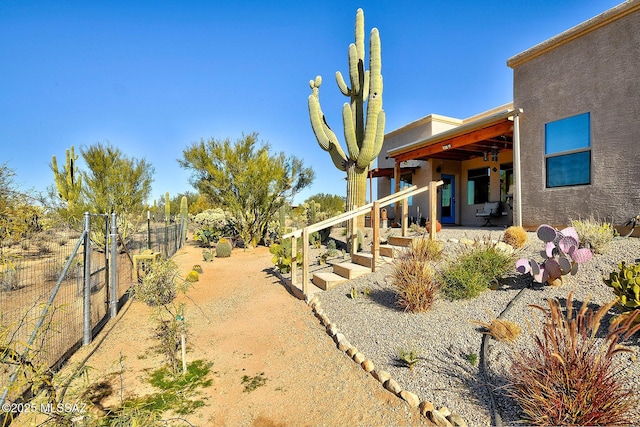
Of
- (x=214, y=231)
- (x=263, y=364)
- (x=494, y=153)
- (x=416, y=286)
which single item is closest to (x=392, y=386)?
(x=263, y=364)

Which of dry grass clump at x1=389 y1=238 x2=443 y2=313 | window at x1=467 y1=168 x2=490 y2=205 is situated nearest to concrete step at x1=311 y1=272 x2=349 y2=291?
dry grass clump at x1=389 y1=238 x2=443 y2=313

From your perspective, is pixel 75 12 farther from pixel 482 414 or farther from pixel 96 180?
pixel 482 414

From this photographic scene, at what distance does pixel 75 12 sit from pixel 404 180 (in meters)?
13.3

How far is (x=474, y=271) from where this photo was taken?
5.11m

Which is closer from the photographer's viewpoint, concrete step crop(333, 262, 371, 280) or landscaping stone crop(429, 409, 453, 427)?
landscaping stone crop(429, 409, 453, 427)

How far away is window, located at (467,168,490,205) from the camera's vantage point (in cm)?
1277

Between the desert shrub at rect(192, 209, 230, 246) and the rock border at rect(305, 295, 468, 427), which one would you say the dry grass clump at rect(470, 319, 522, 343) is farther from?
the desert shrub at rect(192, 209, 230, 246)

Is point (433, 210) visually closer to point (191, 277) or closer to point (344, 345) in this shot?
point (344, 345)

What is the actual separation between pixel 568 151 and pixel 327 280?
6220 millimetres

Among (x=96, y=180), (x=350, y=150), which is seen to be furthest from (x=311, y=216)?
(x=96, y=180)

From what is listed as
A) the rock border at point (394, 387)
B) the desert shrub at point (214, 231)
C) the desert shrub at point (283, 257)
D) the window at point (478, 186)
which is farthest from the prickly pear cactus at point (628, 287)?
the desert shrub at point (214, 231)

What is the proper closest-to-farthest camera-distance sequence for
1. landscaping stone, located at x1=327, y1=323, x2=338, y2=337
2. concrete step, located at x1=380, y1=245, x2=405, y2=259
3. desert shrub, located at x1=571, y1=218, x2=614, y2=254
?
1. landscaping stone, located at x1=327, y1=323, x2=338, y2=337
2. desert shrub, located at x1=571, y1=218, x2=614, y2=254
3. concrete step, located at x1=380, y1=245, x2=405, y2=259

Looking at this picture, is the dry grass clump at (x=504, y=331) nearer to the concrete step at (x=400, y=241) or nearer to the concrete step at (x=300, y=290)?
the concrete step at (x=300, y=290)

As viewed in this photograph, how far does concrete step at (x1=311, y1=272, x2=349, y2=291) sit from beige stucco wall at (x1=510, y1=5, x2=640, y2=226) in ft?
17.2
